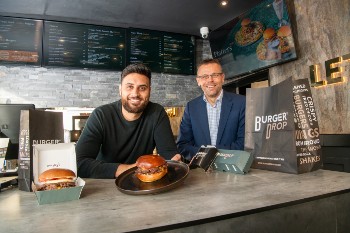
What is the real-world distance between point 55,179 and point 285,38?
9.30ft

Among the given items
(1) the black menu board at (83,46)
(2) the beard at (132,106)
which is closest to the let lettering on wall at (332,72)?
(2) the beard at (132,106)

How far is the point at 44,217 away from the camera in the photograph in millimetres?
778

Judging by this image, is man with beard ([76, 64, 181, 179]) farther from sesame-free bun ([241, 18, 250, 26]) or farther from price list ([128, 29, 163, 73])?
price list ([128, 29, 163, 73])

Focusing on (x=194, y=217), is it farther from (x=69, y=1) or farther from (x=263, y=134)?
(x=69, y=1)

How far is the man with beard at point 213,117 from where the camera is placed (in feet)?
7.79

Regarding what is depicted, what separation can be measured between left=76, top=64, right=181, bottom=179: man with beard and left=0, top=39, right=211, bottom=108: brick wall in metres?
2.30

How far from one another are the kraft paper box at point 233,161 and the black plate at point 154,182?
0.26 meters

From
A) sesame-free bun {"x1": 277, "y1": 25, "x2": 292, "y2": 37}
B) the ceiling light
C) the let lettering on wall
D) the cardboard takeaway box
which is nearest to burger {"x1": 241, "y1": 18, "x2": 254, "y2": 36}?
the ceiling light

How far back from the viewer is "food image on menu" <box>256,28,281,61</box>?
10.2ft

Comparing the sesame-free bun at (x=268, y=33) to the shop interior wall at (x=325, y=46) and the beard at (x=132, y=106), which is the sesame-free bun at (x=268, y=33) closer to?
the shop interior wall at (x=325, y=46)

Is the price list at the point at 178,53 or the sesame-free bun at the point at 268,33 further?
the price list at the point at 178,53

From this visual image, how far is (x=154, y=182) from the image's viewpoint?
1.18 meters

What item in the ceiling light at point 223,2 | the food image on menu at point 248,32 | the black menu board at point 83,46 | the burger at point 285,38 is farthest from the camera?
the black menu board at point 83,46

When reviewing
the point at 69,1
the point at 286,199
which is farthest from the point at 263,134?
the point at 69,1
